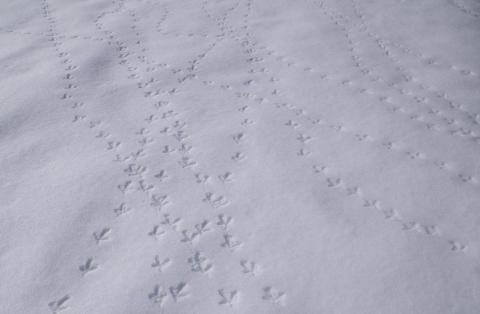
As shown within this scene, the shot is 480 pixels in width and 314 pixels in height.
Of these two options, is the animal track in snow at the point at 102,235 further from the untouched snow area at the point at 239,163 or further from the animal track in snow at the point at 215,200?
the animal track in snow at the point at 215,200

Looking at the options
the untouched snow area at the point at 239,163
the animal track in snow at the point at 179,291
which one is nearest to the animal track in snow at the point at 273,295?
the untouched snow area at the point at 239,163

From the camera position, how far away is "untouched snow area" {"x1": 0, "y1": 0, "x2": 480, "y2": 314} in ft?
3.07

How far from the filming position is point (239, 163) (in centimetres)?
125

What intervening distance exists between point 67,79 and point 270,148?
0.85 metres

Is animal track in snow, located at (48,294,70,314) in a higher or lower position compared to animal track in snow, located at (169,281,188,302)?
higher

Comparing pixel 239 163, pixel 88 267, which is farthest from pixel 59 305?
pixel 239 163

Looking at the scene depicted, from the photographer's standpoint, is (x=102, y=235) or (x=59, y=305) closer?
(x=59, y=305)

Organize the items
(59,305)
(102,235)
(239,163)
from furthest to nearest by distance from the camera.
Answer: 1. (239,163)
2. (102,235)
3. (59,305)

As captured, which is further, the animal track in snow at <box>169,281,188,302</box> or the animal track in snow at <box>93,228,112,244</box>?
the animal track in snow at <box>93,228,112,244</box>

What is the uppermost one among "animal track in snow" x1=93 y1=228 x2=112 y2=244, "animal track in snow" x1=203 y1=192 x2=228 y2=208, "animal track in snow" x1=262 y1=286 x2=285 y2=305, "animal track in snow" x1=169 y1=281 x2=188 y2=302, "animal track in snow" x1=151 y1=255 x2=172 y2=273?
"animal track in snow" x1=93 y1=228 x2=112 y2=244

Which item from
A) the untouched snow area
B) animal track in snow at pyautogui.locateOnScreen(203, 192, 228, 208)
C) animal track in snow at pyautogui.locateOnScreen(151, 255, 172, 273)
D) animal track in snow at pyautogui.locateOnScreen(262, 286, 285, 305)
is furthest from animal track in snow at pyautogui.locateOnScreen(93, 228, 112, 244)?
animal track in snow at pyautogui.locateOnScreen(262, 286, 285, 305)

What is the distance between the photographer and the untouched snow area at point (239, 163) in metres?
0.94

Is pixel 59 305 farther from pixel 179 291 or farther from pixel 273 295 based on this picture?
pixel 273 295

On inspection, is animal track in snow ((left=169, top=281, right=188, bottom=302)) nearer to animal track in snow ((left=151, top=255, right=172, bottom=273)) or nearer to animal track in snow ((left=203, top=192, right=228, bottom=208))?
animal track in snow ((left=151, top=255, right=172, bottom=273))
